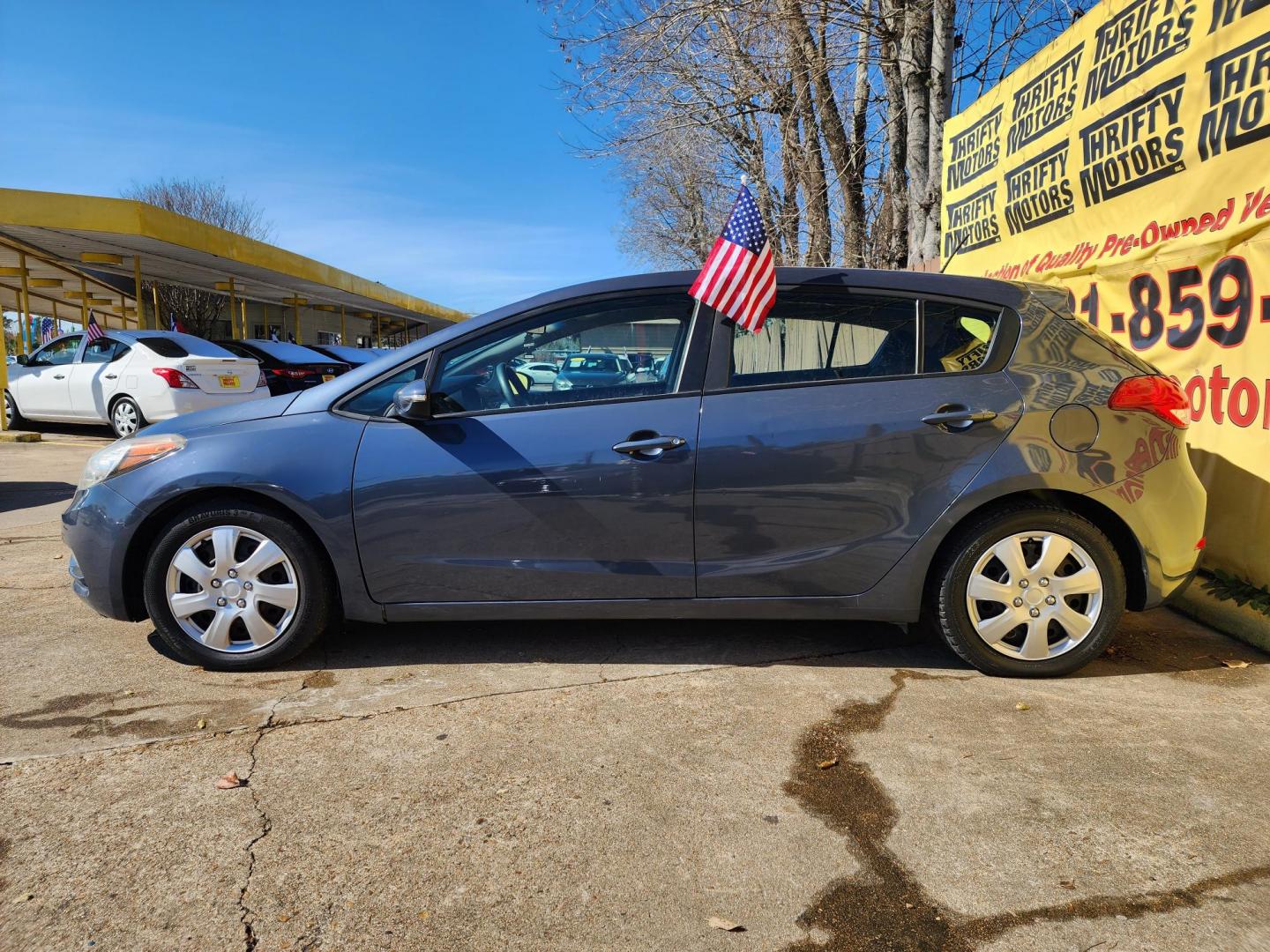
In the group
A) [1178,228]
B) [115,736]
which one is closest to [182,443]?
[115,736]

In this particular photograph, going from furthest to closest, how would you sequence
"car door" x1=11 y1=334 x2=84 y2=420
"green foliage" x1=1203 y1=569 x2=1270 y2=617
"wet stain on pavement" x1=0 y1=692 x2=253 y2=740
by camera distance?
1. "car door" x1=11 y1=334 x2=84 y2=420
2. "green foliage" x1=1203 y1=569 x2=1270 y2=617
3. "wet stain on pavement" x1=0 y1=692 x2=253 y2=740

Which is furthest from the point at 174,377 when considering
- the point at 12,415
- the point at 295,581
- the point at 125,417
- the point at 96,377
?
the point at 295,581

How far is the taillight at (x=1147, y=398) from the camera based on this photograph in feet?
11.0

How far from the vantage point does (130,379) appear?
37.6ft

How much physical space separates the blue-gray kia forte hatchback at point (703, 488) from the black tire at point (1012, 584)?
0.01 m

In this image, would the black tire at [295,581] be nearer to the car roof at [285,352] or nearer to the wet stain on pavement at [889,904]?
the wet stain on pavement at [889,904]

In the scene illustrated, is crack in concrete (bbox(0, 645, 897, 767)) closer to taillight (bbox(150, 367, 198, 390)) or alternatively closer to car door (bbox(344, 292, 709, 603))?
car door (bbox(344, 292, 709, 603))

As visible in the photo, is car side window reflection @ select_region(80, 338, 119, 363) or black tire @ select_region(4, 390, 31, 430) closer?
car side window reflection @ select_region(80, 338, 119, 363)

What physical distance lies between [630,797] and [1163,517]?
239 cm

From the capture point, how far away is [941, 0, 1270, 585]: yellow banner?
4008mm

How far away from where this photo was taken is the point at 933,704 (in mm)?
3184

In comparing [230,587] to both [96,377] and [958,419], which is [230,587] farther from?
[96,377]

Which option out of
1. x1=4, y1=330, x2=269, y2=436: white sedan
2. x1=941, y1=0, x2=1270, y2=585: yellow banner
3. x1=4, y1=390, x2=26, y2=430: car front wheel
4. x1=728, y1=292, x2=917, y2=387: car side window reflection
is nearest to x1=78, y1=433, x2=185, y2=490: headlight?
x1=728, y1=292, x2=917, y2=387: car side window reflection

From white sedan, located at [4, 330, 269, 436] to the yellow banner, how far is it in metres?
9.54
